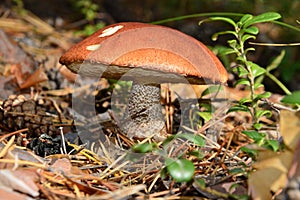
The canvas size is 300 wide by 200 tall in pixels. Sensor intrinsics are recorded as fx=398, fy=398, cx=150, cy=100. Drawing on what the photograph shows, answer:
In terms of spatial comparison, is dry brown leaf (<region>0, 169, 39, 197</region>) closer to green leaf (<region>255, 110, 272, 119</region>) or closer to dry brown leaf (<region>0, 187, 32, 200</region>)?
dry brown leaf (<region>0, 187, 32, 200</region>)

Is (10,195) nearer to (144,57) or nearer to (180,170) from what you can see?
(180,170)

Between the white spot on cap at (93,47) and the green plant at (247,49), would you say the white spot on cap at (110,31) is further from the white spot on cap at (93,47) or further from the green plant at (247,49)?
the green plant at (247,49)

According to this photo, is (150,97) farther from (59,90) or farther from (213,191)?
(59,90)

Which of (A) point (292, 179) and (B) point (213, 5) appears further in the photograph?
(B) point (213, 5)

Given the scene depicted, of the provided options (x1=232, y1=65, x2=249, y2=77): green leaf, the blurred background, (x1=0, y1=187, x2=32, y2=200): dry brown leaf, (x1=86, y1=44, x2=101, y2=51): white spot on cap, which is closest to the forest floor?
(x1=0, y1=187, x2=32, y2=200): dry brown leaf

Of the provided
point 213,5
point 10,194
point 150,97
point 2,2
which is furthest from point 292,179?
point 2,2
